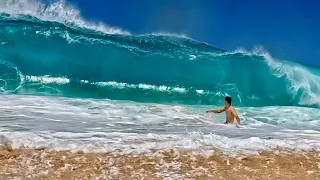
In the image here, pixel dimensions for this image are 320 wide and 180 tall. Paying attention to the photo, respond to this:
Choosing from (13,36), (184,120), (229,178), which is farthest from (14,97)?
(13,36)

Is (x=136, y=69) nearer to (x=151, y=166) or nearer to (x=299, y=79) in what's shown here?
(x=299, y=79)

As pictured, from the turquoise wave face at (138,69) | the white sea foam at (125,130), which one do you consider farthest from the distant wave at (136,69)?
the white sea foam at (125,130)

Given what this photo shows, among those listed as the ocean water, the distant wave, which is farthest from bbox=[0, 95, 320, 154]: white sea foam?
the distant wave

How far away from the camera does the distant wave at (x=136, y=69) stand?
18.5 m

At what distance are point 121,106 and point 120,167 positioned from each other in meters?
5.83

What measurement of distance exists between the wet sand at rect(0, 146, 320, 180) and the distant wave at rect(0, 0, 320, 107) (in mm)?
11881

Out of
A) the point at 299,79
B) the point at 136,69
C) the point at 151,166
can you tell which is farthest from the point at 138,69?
the point at 151,166

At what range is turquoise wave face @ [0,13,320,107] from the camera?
18.5 metres

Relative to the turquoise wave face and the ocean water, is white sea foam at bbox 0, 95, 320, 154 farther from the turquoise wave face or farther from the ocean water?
the turquoise wave face

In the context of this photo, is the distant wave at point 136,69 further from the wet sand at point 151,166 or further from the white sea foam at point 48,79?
the wet sand at point 151,166

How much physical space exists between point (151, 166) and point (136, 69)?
15.9m

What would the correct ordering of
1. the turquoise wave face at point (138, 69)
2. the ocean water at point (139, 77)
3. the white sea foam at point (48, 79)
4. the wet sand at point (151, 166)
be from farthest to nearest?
the turquoise wave face at point (138, 69)
the white sea foam at point (48, 79)
the ocean water at point (139, 77)
the wet sand at point (151, 166)

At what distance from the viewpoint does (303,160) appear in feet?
18.4

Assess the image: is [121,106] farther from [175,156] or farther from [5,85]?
[5,85]
